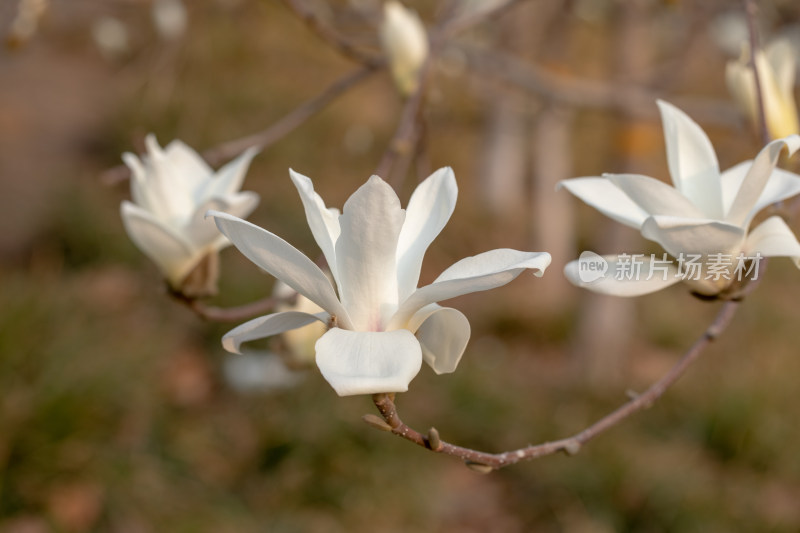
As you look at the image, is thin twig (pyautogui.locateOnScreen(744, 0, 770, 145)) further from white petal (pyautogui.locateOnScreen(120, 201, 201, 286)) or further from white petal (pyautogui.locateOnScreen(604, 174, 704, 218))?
white petal (pyautogui.locateOnScreen(120, 201, 201, 286))

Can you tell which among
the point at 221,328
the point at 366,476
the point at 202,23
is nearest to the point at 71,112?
the point at 202,23

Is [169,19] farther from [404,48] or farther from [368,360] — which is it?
[368,360]

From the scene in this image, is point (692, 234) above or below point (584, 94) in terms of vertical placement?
above

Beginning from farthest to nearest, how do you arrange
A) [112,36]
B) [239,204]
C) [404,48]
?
[112,36], [404,48], [239,204]

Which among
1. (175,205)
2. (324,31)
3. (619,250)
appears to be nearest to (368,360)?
(175,205)

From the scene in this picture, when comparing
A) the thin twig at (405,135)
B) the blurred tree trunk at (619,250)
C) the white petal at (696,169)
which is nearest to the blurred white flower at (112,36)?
the blurred tree trunk at (619,250)

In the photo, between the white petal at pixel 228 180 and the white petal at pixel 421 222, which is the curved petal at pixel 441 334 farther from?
the white petal at pixel 228 180
